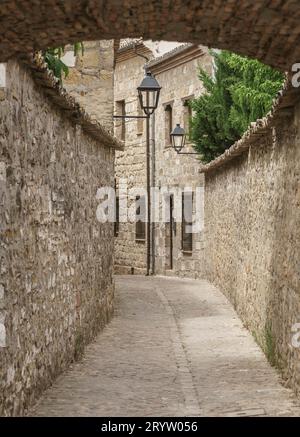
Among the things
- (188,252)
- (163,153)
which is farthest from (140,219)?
(188,252)

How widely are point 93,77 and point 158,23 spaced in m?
10.1

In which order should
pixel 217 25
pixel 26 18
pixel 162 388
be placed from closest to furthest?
pixel 26 18 < pixel 217 25 < pixel 162 388

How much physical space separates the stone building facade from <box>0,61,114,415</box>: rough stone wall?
12.8m

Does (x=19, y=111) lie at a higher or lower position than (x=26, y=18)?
lower

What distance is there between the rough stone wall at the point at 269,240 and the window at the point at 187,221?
7676mm

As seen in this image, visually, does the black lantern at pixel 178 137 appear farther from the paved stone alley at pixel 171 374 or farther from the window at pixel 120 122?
the paved stone alley at pixel 171 374

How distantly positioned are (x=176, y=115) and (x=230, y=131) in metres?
5.65

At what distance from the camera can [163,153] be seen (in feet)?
84.9

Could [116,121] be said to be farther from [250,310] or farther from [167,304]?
[250,310]

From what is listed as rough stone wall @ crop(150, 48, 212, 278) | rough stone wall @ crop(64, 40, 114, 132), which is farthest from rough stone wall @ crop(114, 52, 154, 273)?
rough stone wall @ crop(64, 40, 114, 132)

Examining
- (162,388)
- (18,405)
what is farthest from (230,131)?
(18,405)

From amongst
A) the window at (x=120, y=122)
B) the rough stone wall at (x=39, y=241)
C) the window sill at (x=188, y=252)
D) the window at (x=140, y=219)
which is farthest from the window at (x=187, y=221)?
the rough stone wall at (x=39, y=241)

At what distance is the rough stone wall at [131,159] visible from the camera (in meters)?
27.0
